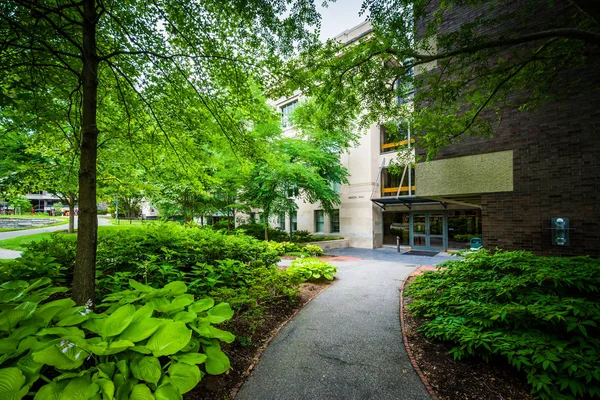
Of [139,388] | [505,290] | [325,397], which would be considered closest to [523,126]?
[505,290]

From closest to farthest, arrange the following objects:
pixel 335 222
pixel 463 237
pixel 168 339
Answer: pixel 168 339 → pixel 463 237 → pixel 335 222

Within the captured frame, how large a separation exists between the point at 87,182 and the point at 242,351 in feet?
10.1

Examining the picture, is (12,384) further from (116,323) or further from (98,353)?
(116,323)

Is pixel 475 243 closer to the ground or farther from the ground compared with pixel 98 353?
closer to the ground

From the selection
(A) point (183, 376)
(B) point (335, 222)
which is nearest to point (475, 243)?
(B) point (335, 222)

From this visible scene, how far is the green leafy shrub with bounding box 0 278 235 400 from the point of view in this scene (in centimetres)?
133

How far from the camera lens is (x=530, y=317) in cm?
354

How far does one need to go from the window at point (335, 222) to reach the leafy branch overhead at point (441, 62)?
1345 centimetres

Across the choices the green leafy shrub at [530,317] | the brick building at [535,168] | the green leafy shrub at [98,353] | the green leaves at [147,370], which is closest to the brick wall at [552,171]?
the brick building at [535,168]

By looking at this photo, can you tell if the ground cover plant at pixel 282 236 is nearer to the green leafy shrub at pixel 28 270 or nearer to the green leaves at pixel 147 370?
the green leafy shrub at pixel 28 270

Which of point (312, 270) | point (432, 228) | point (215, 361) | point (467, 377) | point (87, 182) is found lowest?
point (467, 377)

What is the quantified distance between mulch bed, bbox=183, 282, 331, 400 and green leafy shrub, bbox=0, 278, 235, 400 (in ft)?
4.13

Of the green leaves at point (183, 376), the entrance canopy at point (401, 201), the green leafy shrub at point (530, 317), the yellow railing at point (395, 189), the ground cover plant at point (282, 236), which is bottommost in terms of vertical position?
the ground cover plant at point (282, 236)

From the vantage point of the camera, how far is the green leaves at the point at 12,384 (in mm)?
1200
